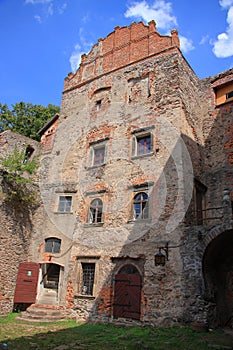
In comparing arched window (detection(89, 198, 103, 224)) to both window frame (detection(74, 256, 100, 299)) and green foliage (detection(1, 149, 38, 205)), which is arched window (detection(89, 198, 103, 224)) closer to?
window frame (detection(74, 256, 100, 299))

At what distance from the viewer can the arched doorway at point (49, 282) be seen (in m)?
13.4

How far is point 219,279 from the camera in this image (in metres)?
11.9

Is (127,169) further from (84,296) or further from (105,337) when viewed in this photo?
(105,337)

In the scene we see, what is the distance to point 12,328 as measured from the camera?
1026 cm

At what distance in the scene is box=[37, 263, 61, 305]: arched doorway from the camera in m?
13.4

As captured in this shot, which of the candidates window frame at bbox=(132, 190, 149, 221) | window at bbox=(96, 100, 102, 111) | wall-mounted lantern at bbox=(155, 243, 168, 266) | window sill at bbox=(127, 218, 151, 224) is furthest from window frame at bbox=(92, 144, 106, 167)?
wall-mounted lantern at bbox=(155, 243, 168, 266)

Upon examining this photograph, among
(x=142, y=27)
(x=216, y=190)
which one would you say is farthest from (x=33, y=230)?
(x=142, y=27)

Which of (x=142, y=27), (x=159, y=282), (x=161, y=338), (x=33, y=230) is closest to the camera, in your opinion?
(x=161, y=338)

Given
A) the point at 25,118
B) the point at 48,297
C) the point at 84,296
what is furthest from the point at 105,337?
the point at 25,118

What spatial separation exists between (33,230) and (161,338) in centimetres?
895

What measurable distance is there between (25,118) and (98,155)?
41.0 feet

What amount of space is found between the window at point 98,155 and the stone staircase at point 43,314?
24.1 feet

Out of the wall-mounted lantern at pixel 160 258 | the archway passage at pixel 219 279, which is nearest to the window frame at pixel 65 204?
the wall-mounted lantern at pixel 160 258

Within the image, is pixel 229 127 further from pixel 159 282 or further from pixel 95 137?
pixel 159 282
